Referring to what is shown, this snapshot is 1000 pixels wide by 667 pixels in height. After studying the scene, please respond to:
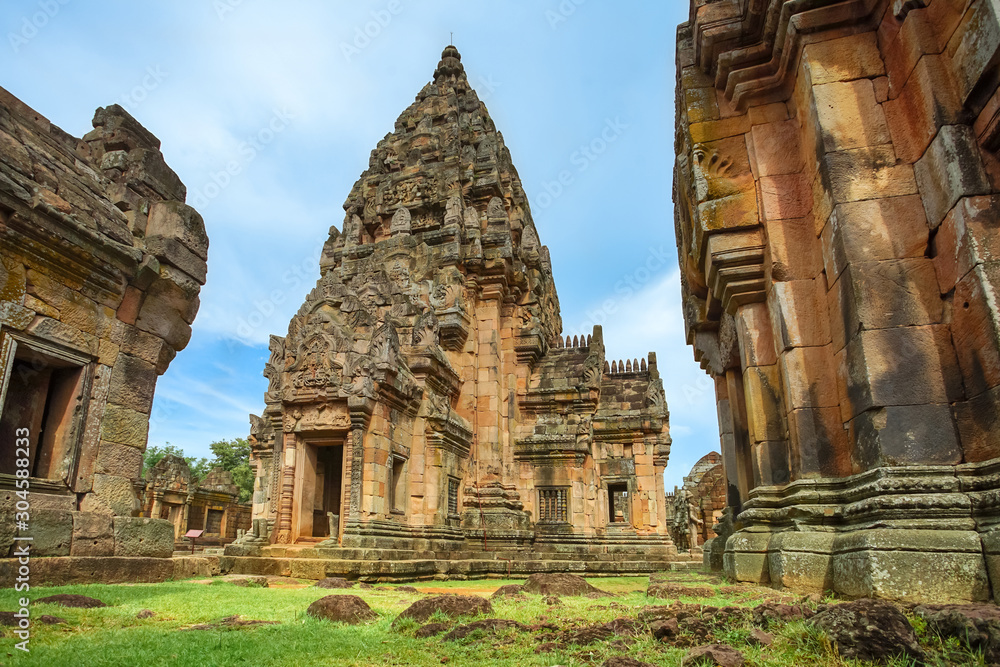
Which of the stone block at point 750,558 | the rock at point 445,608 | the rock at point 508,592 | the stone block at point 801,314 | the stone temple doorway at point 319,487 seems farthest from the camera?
the stone temple doorway at point 319,487

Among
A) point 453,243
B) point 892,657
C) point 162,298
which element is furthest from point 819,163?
point 453,243

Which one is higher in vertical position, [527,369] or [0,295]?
[527,369]

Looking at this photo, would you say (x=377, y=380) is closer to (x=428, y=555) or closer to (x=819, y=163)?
(x=428, y=555)

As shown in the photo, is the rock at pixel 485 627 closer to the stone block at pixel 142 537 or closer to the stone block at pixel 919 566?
the stone block at pixel 919 566

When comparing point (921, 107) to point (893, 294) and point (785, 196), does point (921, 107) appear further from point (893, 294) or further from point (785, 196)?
point (893, 294)

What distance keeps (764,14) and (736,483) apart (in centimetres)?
515

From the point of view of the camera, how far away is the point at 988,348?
3.80m

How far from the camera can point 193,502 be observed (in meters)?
24.2

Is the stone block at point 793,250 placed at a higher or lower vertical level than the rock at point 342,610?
higher

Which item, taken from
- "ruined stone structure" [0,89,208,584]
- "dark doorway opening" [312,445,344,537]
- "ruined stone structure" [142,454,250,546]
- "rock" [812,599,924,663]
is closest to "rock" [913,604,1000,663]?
"rock" [812,599,924,663]

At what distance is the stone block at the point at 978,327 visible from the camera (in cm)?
372

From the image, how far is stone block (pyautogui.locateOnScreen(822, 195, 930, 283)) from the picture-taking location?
446 cm

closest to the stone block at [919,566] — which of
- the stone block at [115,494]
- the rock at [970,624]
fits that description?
the rock at [970,624]

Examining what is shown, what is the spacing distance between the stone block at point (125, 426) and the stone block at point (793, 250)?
5750 mm
